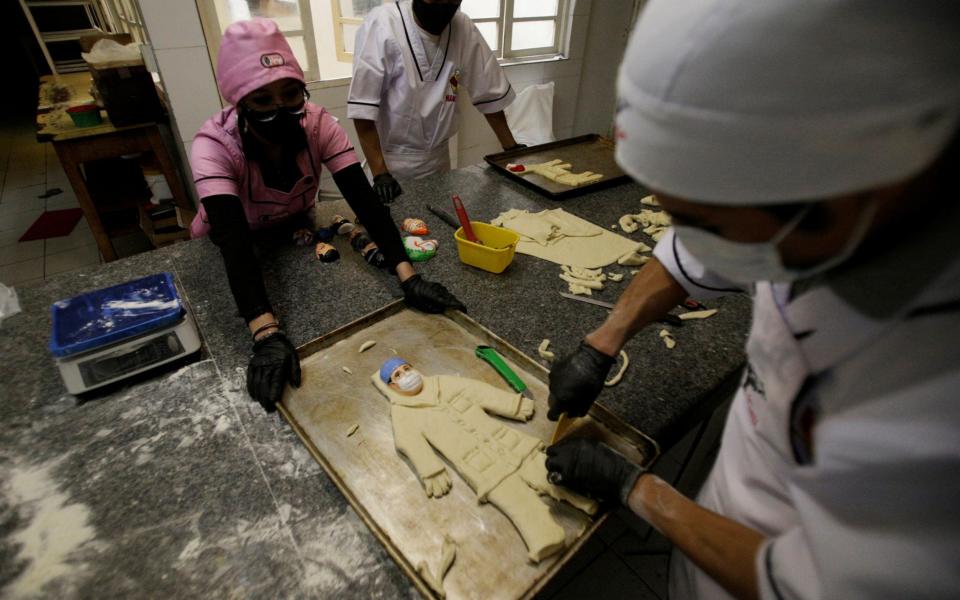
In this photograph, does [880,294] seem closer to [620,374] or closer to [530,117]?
[620,374]

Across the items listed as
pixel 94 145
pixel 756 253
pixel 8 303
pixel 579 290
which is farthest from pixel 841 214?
pixel 94 145

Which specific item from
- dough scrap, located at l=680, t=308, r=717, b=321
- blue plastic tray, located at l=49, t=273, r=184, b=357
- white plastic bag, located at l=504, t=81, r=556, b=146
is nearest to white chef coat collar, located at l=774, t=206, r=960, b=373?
dough scrap, located at l=680, t=308, r=717, b=321

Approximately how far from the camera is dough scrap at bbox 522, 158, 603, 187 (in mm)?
2030

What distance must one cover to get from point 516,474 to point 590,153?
1971mm

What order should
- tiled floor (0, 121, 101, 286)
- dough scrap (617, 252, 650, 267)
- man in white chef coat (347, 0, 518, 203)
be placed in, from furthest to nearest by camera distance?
tiled floor (0, 121, 101, 286)
man in white chef coat (347, 0, 518, 203)
dough scrap (617, 252, 650, 267)

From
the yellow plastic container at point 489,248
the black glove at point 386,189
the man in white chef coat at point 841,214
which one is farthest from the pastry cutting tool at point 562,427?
the black glove at point 386,189

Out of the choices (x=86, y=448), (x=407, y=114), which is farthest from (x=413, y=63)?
(x=86, y=448)

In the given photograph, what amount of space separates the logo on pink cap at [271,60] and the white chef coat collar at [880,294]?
1382 mm

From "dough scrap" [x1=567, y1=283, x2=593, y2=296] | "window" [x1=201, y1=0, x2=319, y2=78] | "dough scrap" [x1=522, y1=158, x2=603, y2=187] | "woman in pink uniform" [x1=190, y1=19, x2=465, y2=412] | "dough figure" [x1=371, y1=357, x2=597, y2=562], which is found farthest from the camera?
"window" [x1=201, y1=0, x2=319, y2=78]

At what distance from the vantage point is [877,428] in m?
0.44

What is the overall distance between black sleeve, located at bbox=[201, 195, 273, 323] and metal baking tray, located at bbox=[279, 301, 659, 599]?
209 millimetres

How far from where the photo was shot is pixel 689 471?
7.06 feet

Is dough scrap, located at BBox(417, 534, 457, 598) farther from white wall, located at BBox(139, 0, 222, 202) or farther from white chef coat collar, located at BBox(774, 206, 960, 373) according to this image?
white wall, located at BBox(139, 0, 222, 202)

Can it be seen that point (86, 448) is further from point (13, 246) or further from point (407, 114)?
point (13, 246)
